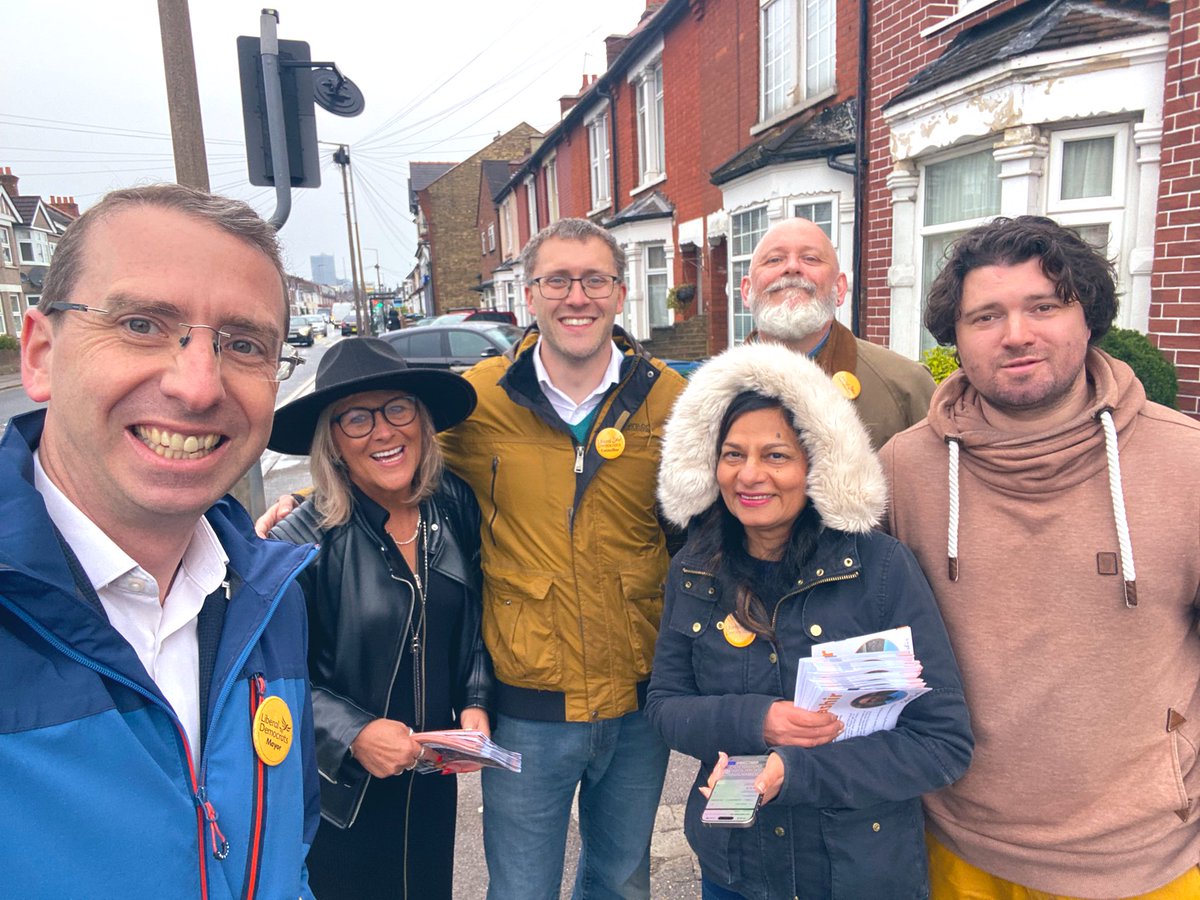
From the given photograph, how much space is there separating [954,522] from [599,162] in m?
18.7

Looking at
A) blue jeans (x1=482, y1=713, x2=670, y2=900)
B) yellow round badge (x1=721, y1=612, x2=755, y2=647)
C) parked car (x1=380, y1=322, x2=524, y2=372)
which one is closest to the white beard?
yellow round badge (x1=721, y1=612, x2=755, y2=647)

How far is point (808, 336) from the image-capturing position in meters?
2.71

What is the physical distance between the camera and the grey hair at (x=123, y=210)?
1.10 m

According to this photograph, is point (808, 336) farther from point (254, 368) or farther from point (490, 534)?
point (254, 368)

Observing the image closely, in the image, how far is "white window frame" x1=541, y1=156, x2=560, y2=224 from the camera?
2370cm

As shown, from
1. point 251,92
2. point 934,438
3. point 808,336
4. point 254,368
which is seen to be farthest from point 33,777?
point 251,92

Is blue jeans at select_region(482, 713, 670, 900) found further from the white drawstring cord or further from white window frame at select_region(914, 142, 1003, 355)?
white window frame at select_region(914, 142, 1003, 355)

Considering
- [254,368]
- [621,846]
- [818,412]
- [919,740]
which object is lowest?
[621,846]

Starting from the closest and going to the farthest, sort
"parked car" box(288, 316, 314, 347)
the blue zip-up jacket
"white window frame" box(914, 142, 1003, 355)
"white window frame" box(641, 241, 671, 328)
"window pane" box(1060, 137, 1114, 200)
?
the blue zip-up jacket
"parked car" box(288, 316, 314, 347)
"window pane" box(1060, 137, 1114, 200)
"white window frame" box(914, 142, 1003, 355)
"white window frame" box(641, 241, 671, 328)

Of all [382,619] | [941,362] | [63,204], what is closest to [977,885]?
[382,619]

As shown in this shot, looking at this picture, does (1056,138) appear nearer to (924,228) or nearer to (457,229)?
(924,228)

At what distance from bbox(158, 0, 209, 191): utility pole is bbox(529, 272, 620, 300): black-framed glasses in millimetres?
3255

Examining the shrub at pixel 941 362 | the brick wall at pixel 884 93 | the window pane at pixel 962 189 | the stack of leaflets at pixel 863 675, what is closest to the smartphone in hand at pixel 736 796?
the stack of leaflets at pixel 863 675

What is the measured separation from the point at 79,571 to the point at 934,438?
1.89m
